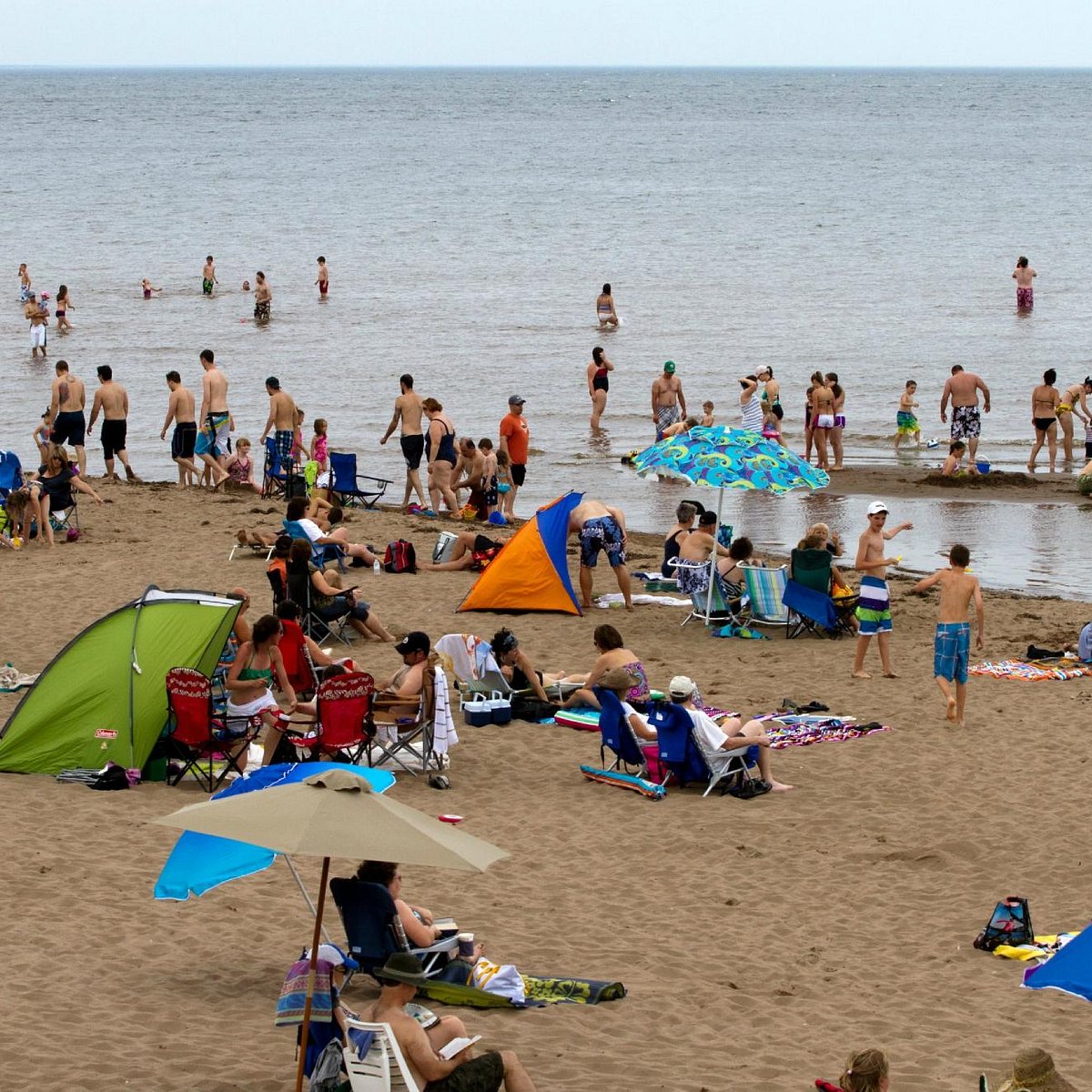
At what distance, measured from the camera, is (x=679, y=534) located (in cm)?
1418

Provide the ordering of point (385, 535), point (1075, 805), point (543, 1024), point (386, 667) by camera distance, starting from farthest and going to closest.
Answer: point (385, 535) < point (386, 667) < point (1075, 805) < point (543, 1024)

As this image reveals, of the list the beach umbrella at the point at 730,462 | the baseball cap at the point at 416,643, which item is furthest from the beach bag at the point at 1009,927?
the beach umbrella at the point at 730,462

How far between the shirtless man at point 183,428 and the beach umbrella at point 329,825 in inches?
545

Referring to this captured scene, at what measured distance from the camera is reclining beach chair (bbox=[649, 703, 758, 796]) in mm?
9766

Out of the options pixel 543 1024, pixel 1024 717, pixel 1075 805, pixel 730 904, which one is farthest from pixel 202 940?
pixel 1024 717

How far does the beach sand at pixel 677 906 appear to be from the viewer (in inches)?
249

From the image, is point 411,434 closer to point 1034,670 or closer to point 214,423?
point 214,423

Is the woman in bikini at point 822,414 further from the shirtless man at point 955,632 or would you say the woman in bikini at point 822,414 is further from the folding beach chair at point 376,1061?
the folding beach chair at point 376,1061

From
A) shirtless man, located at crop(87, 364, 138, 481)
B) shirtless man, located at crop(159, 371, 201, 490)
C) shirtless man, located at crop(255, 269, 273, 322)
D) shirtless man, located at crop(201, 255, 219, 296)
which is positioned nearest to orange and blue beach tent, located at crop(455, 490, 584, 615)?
shirtless man, located at crop(159, 371, 201, 490)

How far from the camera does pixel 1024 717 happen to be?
37.4 ft

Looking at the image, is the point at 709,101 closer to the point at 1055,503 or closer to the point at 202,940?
the point at 1055,503

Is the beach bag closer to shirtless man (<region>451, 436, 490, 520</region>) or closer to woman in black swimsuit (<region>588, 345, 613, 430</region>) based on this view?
shirtless man (<region>451, 436, 490, 520</region>)

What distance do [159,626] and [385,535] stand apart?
22.1ft

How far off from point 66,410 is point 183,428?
143 cm
